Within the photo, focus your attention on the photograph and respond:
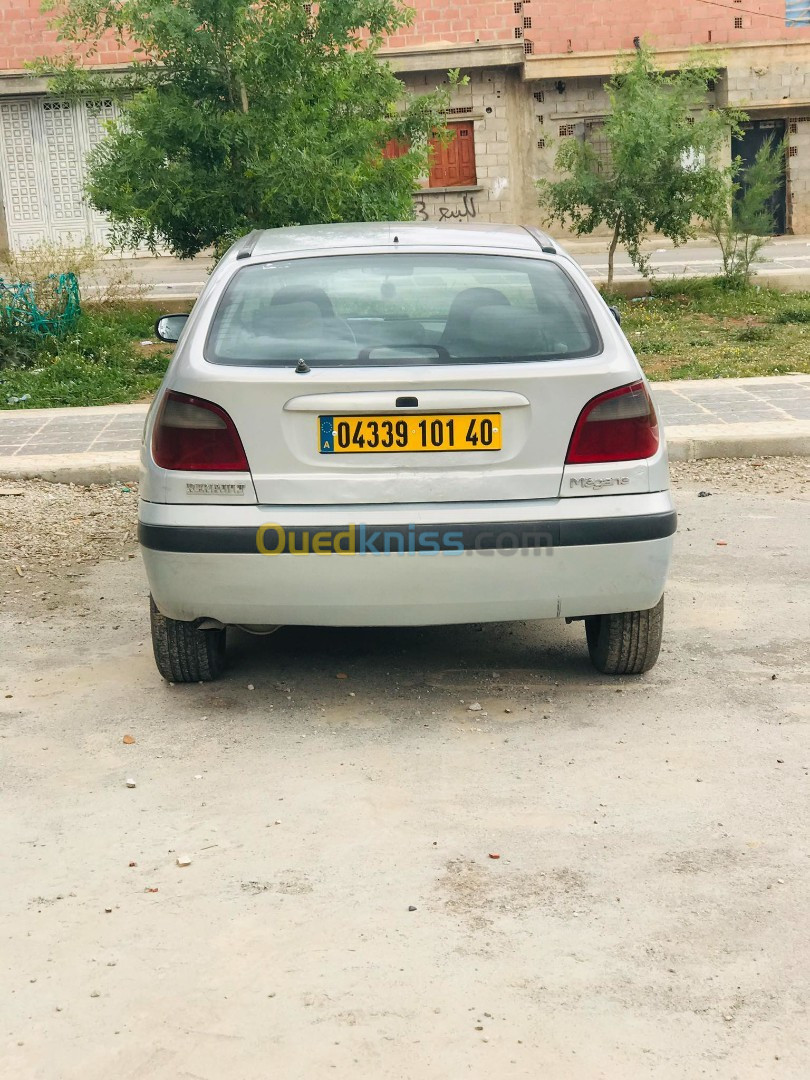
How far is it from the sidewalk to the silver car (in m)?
4.10

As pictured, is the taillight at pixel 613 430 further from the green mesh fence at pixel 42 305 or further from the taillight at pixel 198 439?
the green mesh fence at pixel 42 305

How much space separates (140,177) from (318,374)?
8.18 m

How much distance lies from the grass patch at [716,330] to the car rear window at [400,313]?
23.3 feet

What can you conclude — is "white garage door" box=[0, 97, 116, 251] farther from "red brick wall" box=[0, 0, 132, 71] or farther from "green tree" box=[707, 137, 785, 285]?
"green tree" box=[707, 137, 785, 285]

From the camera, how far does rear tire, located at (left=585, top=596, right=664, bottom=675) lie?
4.50m

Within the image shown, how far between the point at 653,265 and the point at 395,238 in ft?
60.4

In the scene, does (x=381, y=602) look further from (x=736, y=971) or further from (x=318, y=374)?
(x=736, y=971)

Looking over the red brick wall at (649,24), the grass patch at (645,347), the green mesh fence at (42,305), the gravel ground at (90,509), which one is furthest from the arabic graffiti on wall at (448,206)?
the gravel ground at (90,509)

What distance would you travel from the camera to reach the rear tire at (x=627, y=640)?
14.8 feet

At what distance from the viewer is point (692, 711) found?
4.34 metres

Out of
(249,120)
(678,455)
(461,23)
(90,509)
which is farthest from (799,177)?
(90,509)

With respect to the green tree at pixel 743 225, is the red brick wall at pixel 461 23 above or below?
above

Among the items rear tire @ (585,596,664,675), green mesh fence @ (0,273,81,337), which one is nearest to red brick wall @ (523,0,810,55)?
green mesh fence @ (0,273,81,337)

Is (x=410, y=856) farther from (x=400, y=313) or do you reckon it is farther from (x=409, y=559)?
(x=400, y=313)
